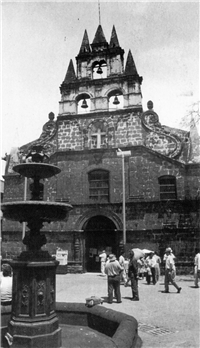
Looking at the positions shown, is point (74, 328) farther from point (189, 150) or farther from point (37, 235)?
point (189, 150)

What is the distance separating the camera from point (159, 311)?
896cm

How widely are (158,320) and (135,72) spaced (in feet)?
61.4

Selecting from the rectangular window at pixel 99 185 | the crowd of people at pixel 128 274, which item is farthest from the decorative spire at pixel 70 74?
the crowd of people at pixel 128 274

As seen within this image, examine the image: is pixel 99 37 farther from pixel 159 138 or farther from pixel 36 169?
pixel 36 169

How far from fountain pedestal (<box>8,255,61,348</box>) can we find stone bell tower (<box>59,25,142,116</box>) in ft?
59.1

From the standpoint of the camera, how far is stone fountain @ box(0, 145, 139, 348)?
550cm

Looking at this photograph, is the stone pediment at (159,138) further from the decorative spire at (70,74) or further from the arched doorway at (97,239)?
the decorative spire at (70,74)

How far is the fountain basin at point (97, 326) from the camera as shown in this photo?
5375mm

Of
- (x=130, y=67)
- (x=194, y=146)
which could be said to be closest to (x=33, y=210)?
(x=194, y=146)

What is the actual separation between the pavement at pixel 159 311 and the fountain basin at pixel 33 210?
10.3ft

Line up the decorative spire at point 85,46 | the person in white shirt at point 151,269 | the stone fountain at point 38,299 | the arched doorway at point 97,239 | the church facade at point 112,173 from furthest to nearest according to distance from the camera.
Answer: the decorative spire at point 85,46, the arched doorway at point 97,239, the church facade at point 112,173, the person in white shirt at point 151,269, the stone fountain at point 38,299

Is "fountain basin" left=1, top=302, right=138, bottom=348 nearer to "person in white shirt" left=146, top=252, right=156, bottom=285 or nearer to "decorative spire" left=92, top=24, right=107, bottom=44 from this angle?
"person in white shirt" left=146, top=252, right=156, bottom=285

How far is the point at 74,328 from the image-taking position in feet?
23.0

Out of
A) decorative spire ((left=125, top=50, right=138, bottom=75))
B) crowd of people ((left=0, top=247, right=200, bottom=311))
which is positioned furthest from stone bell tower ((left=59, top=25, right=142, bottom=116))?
crowd of people ((left=0, top=247, right=200, bottom=311))
